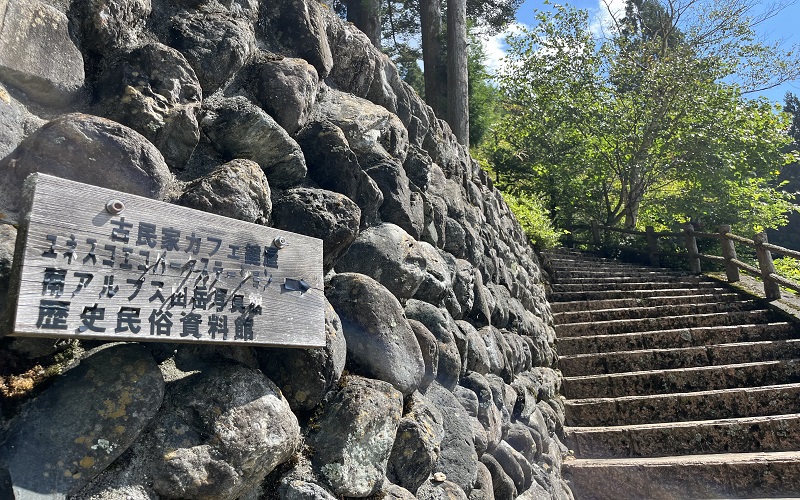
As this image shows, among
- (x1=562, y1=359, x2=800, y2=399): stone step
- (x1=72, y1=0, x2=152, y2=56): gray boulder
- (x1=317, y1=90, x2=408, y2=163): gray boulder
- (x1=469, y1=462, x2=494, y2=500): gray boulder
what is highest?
(x1=72, y1=0, x2=152, y2=56): gray boulder

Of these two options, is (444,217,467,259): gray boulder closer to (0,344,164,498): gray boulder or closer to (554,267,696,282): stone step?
(0,344,164,498): gray boulder

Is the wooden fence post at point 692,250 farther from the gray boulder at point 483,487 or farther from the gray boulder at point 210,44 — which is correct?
the gray boulder at point 210,44

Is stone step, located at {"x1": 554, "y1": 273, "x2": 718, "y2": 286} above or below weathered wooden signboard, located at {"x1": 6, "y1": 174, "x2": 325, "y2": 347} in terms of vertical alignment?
below

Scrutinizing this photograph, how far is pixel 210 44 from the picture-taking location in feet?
5.49

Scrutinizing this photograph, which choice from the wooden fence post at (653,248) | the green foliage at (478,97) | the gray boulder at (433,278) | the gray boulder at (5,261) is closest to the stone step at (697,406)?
the gray boulder at (433,278)

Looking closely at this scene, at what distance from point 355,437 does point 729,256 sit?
290 inches

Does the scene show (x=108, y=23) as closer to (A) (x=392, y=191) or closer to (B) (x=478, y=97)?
(A) (x=392, y=191)

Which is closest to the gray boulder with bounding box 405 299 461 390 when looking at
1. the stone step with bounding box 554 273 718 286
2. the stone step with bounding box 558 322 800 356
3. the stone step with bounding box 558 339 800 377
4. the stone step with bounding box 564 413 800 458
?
the stone step with bounding box 564 413 800 458

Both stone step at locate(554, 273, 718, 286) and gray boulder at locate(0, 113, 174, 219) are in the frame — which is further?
stone step at locate(554, 273, 718, 286)

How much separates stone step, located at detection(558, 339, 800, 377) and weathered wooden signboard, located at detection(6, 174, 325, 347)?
14.3 feet

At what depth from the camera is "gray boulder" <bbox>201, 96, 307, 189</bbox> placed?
166 cm

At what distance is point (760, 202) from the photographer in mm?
12219

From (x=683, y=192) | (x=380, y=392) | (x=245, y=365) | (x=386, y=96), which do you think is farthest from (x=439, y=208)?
(x=683, y=192)

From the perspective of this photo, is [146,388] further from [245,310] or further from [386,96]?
[386,96]
